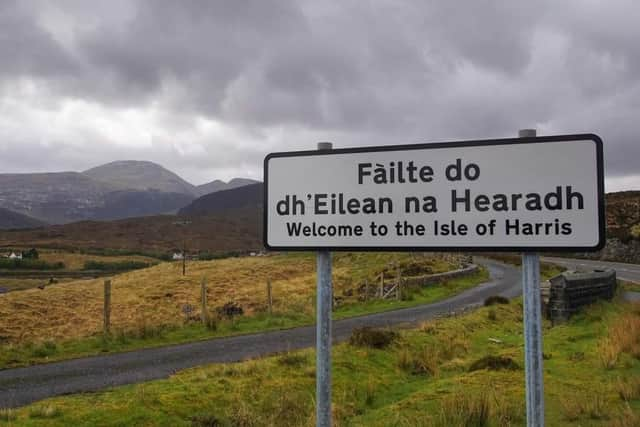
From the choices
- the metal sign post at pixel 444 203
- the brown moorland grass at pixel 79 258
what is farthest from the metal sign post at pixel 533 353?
the brown moorland grass at pixel 79 258

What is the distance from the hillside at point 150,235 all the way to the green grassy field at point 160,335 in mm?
101013

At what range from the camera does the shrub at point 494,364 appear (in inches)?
355

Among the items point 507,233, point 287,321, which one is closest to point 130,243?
point 287,321

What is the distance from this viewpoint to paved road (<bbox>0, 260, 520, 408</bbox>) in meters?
9.61

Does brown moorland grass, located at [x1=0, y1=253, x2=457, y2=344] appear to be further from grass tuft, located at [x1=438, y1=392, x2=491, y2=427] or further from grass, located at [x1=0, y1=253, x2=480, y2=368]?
grass tuft, located at [x1=438, y1=392, x2=491, y2=427]

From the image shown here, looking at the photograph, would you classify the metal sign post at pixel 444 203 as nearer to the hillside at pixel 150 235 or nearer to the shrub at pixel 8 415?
the shrub at pixel 8 415

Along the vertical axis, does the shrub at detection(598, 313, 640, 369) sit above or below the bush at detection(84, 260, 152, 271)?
above

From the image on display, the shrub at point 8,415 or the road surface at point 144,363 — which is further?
the road surface at point 144,363

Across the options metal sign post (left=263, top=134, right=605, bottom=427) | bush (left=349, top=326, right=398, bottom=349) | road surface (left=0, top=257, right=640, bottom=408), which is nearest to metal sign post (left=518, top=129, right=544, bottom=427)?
metal sign post (left=263, top=134, right=605, bottom=427)

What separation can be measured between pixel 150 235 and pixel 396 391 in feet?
467

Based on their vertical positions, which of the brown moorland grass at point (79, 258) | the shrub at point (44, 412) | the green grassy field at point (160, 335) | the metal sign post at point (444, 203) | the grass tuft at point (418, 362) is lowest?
the brown moorland grass at point (79, 258)

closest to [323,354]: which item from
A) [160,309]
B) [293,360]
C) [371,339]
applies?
[293,360]

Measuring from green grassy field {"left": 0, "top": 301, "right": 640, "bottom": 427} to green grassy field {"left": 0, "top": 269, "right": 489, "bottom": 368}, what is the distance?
5446 millimetres

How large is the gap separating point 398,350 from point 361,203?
876cm
